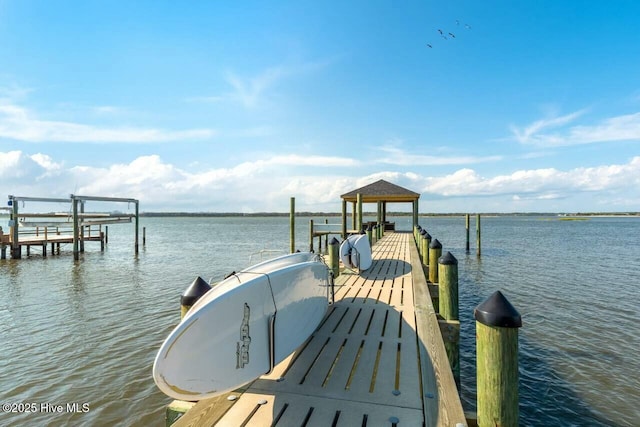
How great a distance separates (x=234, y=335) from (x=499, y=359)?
217cm

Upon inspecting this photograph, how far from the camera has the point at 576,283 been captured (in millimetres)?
14203

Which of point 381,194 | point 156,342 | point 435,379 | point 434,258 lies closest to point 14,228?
point 156,342

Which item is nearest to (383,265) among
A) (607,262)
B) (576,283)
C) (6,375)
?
(6,375)

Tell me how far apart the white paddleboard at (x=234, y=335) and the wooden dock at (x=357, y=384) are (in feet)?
0.71

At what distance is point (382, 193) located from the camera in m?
23.0

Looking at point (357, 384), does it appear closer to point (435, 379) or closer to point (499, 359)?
point (435, 379)

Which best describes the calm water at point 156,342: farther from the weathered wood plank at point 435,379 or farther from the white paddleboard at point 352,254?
the white paddleboard at point 352,254

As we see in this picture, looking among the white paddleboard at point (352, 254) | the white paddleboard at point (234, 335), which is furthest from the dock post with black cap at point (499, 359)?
the white paddleboard at point (352, 254)

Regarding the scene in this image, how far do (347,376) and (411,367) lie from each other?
27.4 inches

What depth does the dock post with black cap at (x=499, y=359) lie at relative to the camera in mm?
2670

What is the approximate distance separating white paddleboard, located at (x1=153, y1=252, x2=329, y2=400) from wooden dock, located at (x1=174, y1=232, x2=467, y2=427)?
217mm

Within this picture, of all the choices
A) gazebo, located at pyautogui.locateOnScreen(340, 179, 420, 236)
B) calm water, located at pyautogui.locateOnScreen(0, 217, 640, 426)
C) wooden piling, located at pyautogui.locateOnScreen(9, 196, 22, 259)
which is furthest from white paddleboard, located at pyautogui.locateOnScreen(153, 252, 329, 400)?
wooden piling, located at pyautogui.locateOnScreen(9, 196, 22, 259)

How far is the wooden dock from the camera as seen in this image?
9.17ft

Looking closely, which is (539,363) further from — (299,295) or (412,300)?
(299,295)
